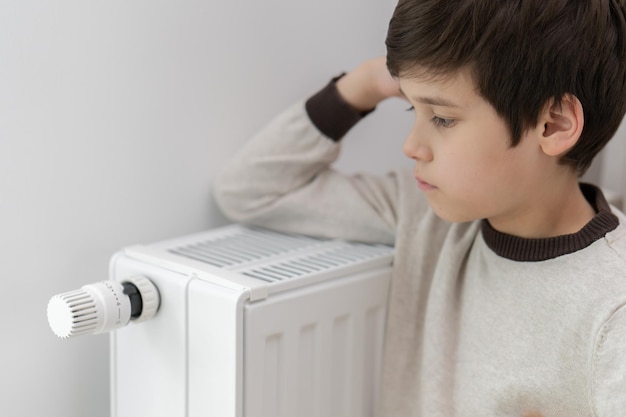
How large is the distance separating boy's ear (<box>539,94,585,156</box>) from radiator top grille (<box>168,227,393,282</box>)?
221mm

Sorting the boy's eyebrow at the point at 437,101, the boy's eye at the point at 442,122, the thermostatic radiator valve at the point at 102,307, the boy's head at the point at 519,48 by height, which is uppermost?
the boy's head at the point at 519,48

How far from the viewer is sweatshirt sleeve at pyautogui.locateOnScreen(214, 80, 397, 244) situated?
37.5 inches

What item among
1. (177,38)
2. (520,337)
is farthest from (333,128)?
(520,337)

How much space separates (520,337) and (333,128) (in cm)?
31

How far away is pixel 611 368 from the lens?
736mm

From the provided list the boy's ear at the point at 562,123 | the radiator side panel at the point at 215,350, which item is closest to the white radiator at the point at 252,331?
the radiator side panel at the point at 215,350

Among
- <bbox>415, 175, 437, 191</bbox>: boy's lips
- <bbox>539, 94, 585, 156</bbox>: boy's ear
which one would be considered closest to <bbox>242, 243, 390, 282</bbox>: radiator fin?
<bbox>415, 175, 437, 191</bbox>: boy's lips

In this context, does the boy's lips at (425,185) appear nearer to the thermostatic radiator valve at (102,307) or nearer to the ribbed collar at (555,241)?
the ribbed collar at (555,241)

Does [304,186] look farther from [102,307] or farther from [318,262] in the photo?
[102,307]

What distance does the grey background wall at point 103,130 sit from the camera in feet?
2.68

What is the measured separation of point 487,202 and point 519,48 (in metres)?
0.15

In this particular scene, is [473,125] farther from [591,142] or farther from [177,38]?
[177,38]

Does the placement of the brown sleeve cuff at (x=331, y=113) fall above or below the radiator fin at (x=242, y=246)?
above

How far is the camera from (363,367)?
35.3 inches
